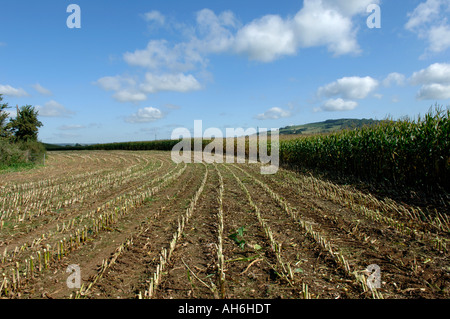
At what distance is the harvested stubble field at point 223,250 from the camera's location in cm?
384

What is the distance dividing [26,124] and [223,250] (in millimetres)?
32685

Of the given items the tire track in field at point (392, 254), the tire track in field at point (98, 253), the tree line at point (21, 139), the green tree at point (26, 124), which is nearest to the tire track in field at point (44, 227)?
the tire track in field at point (98, 253)

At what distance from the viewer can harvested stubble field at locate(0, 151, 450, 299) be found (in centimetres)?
384

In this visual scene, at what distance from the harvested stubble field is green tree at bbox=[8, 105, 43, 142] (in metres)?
24.3

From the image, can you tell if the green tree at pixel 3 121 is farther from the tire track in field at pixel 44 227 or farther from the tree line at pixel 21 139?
the tire track in field at pixel 44 227

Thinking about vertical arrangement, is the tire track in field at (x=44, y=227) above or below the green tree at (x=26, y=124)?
below

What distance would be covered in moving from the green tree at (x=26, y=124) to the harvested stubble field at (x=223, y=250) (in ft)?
79.8

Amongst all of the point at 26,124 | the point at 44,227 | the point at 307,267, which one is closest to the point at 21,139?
the point at 26,124

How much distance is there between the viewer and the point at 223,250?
5223 millimetres

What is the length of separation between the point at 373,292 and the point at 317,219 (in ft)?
11.9

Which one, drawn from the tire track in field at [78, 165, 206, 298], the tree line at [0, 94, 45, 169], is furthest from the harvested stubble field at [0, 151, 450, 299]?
the tree line at [0, 94, 45, 169]
